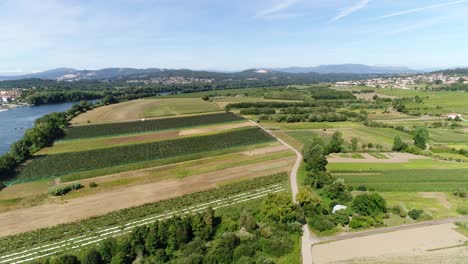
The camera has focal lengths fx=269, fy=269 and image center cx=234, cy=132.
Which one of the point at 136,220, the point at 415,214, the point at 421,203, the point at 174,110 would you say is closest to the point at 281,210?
the point at 415,214

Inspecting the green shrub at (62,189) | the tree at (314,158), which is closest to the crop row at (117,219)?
the tree at (314,158)

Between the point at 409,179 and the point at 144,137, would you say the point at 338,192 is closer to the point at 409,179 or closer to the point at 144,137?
the point at 409,179

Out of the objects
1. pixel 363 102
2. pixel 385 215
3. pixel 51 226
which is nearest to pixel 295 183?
pixel 385 215

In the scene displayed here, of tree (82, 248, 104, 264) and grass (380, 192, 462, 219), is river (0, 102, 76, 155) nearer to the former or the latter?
tree (82, 248, 104, 264)

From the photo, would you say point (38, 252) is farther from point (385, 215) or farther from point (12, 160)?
point (385, 215)

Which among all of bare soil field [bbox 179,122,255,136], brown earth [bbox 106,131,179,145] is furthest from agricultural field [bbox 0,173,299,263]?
bare soil field [bbox 179,122,255,136]

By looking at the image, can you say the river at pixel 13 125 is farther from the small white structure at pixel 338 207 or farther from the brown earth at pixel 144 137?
the small white structure at pixel 338 207
